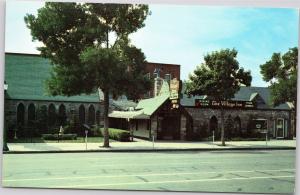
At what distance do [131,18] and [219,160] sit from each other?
4.55 meters

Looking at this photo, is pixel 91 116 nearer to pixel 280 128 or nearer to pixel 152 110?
pixel 152 110

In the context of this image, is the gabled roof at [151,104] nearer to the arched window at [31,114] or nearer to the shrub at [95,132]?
the shrub at [95,132]

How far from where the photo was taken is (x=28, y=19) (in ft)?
41.3

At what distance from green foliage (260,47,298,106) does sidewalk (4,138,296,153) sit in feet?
4.20

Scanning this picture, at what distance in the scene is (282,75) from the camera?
1283cm

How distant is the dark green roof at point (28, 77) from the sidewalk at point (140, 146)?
4.30 feet

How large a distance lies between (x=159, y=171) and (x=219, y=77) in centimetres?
347

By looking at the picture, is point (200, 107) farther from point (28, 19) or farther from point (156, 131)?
point (28, 19)

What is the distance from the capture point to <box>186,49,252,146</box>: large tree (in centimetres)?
1288

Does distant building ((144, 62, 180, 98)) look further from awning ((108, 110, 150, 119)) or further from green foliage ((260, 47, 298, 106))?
green foliage ((260, 47, 298, 106))

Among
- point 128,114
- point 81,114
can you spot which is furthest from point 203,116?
point 81,114

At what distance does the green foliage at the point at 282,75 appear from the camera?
483 inches

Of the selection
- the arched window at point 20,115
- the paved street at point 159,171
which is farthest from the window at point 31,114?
the paved street at point 159,171

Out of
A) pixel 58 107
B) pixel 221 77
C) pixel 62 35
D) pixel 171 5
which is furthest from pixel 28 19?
pixel 221 77
